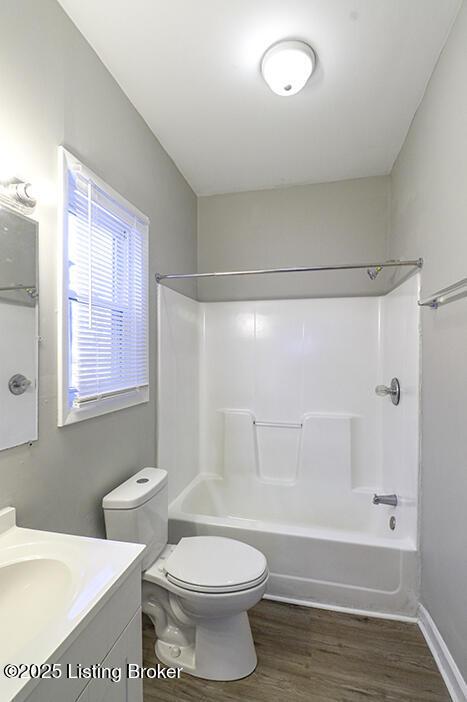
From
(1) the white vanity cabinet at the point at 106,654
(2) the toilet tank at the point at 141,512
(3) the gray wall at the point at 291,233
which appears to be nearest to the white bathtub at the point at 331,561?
(2) the toilet tank at the point at 141,512

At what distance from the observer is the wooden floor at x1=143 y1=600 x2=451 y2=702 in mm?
1352

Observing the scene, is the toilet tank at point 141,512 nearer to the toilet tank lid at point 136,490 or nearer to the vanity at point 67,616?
the toilet tank lid at point 136,490

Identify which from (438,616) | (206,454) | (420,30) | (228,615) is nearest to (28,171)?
(420,30)

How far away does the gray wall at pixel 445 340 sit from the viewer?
4.17 feet

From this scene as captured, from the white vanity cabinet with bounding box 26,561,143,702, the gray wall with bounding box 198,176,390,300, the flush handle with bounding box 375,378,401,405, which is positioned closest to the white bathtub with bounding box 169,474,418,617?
the flush handle with bounding box 375,378,401,405

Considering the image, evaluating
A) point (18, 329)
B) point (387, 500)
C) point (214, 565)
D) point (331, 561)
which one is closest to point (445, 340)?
point (387, 500)

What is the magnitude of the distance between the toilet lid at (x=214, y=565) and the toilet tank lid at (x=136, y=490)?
1.01ft

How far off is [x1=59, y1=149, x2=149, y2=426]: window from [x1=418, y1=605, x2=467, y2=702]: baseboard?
5.60 ft

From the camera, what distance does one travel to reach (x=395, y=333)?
2.16 m

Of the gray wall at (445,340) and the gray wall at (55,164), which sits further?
the gray wall at (445,340)

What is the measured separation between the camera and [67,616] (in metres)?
0.69

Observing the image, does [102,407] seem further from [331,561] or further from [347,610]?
[347,610]

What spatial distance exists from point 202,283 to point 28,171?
1.67m

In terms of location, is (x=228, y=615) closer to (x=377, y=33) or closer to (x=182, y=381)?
(x=182, y=381)
